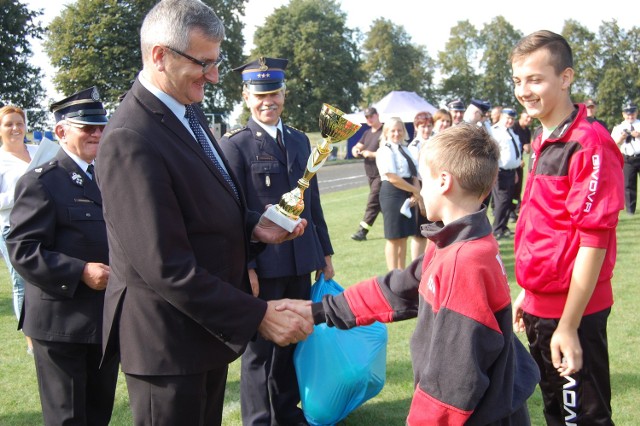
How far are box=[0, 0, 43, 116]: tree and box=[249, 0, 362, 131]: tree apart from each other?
2224 centimetres

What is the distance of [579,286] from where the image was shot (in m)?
2.48

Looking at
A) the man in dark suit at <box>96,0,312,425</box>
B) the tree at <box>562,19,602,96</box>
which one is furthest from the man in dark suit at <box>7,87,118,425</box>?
the tree at <box>562,19,602,96</box>

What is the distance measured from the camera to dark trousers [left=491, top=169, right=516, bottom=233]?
10.1 m

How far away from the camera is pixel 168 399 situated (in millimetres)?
2291

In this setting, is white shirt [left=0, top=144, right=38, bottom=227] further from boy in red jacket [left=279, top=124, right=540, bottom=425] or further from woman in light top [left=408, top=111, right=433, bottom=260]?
boy in red jacket [left=279, top=124, right=540, bottom=425]

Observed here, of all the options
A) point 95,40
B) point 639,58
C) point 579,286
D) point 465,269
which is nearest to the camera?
point 465,269

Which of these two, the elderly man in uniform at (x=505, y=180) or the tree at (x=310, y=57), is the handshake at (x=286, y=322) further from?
the tree at (x=310, y=57)

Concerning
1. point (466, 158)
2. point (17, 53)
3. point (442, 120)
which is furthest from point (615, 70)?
point (466, 158)

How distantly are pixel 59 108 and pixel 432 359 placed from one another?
2.52 m

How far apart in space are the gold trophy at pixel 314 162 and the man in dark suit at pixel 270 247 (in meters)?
0.94

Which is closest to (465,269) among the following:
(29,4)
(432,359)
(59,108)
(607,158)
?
(432,359)

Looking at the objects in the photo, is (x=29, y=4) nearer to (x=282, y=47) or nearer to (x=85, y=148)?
(x=282, y=47)

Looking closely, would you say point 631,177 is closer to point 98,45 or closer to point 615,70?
A: point 98,45

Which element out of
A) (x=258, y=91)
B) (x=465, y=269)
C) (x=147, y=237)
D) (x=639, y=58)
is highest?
(x=639, y=58)
